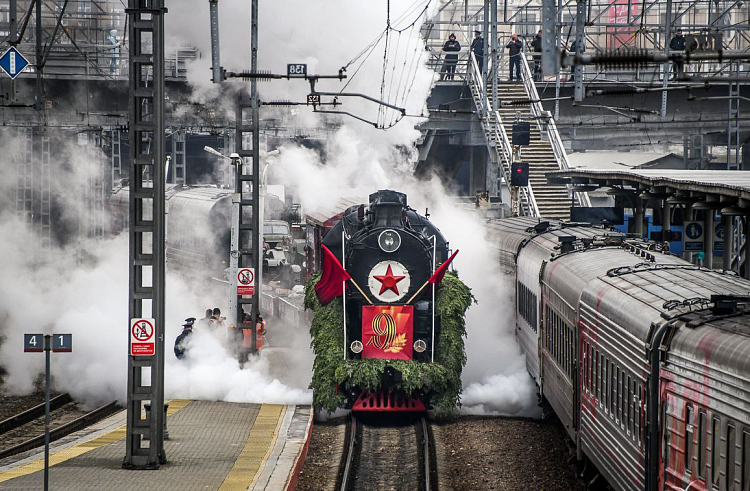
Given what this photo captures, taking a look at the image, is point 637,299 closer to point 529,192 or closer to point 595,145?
point 529,192

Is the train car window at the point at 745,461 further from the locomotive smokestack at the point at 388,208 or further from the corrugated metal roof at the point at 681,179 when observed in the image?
the locomotive smokestack at the point at 388,208

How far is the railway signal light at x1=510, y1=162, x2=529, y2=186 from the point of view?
29.9 metres

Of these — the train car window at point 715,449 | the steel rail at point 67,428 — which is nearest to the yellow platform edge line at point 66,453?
the steel rail at point 67,428

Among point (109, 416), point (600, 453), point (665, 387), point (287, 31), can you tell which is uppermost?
point (287, 31)

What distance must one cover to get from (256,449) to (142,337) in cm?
266

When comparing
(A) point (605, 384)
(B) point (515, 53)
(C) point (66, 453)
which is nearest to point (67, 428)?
(C) point (66, 453)

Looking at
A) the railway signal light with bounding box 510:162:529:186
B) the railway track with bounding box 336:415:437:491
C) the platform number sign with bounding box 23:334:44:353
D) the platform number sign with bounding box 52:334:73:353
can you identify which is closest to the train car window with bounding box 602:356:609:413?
the railway track with bounding box 336:415:437:491

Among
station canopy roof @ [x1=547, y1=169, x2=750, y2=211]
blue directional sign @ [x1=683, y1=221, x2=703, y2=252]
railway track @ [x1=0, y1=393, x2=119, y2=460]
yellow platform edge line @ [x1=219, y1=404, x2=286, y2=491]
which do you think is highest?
station canopy roof @ [x1=547, y1=169, x2=750, y2=211]

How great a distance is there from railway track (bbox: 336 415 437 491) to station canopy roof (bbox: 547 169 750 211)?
550cm

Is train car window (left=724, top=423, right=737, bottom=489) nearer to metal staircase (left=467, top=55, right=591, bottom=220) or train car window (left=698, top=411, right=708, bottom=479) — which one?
train car window (left=698, top=411, right=708, bottom=479)

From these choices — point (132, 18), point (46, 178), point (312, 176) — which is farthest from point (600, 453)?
point (46, 178)

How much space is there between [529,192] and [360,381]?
1839 centimetres

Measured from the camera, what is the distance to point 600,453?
11844 millimetres

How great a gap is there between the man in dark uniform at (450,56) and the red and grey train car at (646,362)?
71.1 ft
